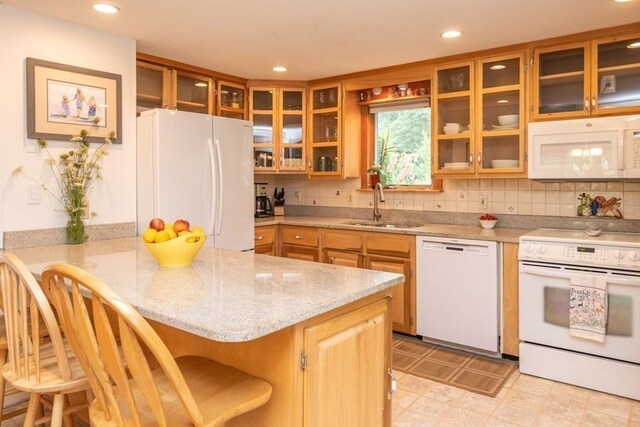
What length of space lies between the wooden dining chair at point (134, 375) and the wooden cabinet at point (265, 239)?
8.70ft

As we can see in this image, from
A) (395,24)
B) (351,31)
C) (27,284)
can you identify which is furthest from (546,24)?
(27,284)

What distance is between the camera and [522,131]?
338 centimetres

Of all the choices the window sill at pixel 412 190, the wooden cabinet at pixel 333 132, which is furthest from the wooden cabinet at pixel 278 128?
the window sill at pixel 412 190

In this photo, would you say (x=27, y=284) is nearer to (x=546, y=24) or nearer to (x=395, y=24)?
(x=395, y=24)

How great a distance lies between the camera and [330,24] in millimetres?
2977

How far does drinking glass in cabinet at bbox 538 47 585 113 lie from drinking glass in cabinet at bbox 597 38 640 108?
0.12 m

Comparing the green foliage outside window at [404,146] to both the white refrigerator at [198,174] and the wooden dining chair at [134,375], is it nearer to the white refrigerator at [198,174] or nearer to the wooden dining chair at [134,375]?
the white refrigerator at [198,174]

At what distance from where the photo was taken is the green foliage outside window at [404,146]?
14.1 feet

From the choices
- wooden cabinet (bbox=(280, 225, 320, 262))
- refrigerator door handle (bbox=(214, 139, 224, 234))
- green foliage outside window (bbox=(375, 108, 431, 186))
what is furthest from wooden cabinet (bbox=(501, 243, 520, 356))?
refrigerator door handle (bbox=(214, 139, 224, 234))

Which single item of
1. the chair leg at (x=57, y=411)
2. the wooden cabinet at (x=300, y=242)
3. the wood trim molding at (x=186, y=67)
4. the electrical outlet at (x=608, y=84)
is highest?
the wood trim molding at (x=186, y=67)

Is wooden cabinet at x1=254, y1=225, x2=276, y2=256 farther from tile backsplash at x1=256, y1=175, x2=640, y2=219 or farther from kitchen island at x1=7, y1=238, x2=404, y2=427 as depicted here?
kitchen island at x1=7, y1=238, x2=404, y2=427

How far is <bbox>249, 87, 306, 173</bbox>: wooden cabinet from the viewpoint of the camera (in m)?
4.48

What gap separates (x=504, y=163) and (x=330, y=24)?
160cm

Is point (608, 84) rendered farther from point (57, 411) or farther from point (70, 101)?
point (57, 411)
